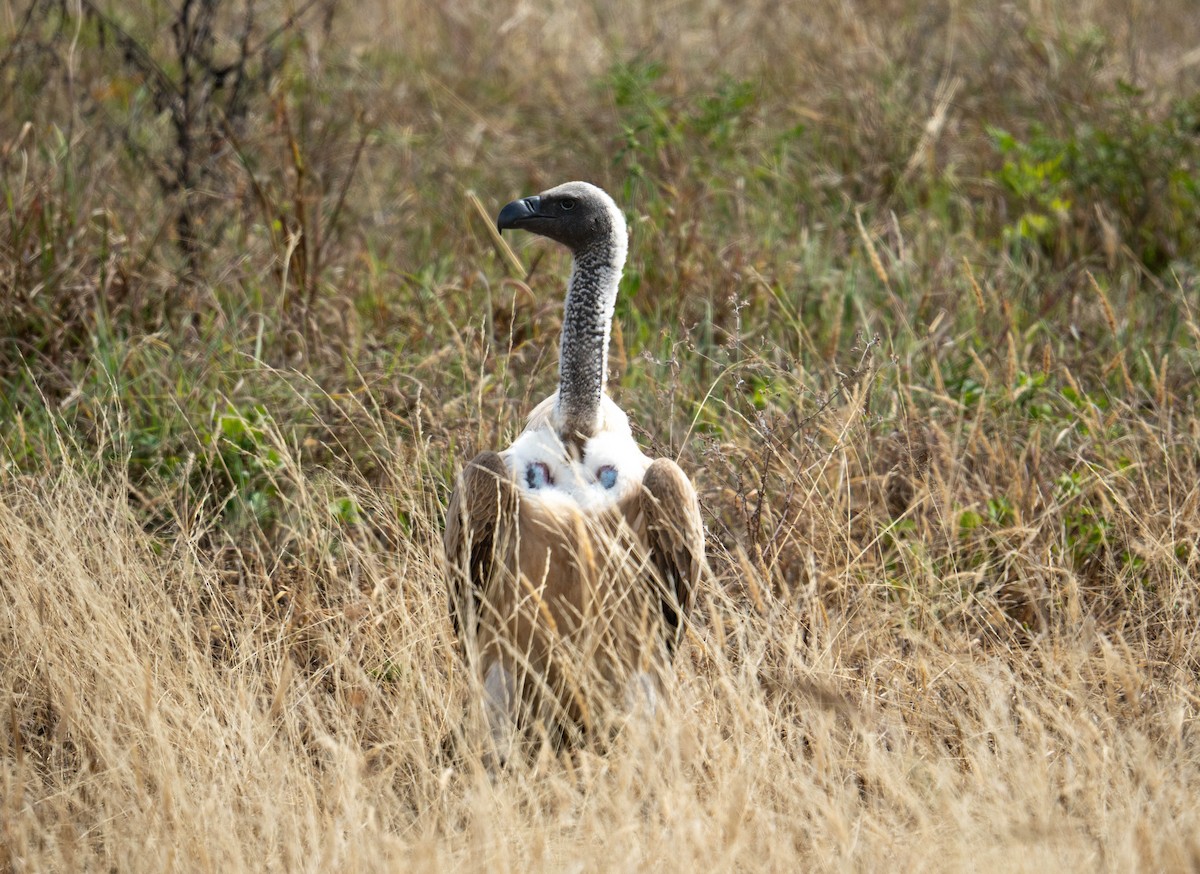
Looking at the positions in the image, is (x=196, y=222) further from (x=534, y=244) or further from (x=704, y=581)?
→ (x=704, y=581)

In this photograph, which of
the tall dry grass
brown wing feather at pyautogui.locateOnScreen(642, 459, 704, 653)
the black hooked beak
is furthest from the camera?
the black hooked beak

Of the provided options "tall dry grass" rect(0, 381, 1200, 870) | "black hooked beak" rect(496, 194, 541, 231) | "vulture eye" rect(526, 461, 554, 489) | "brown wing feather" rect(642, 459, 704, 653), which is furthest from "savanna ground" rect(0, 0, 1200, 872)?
"black hooked beak" rect(496, 194, 541, 231)

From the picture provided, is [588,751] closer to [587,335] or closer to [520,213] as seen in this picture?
[587,335]

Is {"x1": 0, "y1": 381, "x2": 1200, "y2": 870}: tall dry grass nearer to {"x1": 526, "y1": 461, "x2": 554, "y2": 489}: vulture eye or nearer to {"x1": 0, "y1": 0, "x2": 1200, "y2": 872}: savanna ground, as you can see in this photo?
{"x1": 0, "y1": 0, "x2": 1200, "y2": 872}: savanna ground

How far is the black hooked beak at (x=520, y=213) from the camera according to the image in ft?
11.6

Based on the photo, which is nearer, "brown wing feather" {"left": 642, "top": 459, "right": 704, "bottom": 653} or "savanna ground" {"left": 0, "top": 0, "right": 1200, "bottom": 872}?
"savanna ground" {"left": 0, "top": 0, "right": 1200, "bottom": 872}

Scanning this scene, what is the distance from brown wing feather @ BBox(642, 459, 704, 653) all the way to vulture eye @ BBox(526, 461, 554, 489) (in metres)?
0.23

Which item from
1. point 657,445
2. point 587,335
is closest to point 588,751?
point 587,335

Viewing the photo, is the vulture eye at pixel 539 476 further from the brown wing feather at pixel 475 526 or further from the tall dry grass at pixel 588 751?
the tall dry grass at pixel 588 751

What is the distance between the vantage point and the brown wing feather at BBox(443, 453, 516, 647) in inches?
132

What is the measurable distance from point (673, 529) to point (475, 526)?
0.48m

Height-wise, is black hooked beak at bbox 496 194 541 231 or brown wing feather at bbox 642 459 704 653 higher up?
black hooked beak at bbox 496 194 541 231

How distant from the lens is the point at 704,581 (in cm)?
387

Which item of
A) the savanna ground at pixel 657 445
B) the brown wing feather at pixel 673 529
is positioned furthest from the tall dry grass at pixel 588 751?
the brown wing feather at pixel 673 529
